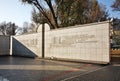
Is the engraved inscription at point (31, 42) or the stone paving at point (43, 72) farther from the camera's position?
the engraved inscription at point (31, 42)

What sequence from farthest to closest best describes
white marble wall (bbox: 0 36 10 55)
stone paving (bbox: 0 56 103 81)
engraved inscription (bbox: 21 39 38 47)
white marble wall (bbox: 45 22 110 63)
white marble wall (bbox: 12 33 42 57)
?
1. white marble wall (bbox: 0 36 10 55)
2. engraved inscription (bbox: 21 39 38 47)
3. white marble wall (bbox: 12 33 42 57)
4. white marble wall (bbox: 45 22 110 63)
5. stone paving (bbox: 0 56 103 81)

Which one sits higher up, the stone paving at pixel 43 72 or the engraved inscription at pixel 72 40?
the engraved inscription at pixel 72 40

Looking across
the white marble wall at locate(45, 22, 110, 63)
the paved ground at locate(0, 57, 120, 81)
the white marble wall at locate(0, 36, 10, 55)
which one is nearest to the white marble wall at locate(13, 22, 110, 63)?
the white marble wall at locate(45, 22, 110, 63)

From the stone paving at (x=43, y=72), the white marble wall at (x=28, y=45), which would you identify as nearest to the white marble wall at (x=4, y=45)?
the white marble wall at (x=28, y=45)

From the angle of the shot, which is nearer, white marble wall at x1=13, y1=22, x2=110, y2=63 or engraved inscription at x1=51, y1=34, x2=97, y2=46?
white marble wall at x1=13, y1=22, x2=110, y2=63

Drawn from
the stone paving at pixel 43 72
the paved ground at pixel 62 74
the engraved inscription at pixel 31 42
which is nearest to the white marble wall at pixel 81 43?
the stone paving at pixel 43 72

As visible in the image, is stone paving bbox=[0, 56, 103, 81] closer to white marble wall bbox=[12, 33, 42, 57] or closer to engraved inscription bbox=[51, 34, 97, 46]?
engraved inscription bbox=[51, 34, 97, 46]

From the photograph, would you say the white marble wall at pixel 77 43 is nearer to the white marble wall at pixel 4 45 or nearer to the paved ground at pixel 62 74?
the paved ground at pixel 62 74

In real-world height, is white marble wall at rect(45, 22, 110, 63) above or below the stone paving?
above

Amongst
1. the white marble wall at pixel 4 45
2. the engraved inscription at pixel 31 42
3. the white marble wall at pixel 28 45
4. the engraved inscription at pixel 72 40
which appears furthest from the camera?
the white marble wall at pixel 4 45

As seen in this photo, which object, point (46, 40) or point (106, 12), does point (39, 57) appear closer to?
point (46, 40)

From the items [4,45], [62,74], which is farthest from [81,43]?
[4,45]

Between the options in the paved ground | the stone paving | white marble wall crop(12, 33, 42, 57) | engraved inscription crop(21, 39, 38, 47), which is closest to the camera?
the paved ground

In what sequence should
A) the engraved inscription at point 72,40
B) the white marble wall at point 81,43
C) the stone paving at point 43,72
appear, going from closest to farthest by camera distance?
the stone paving at point 43,72
the white marble wall at point 81,43
the engraved inscription at point 72,40
